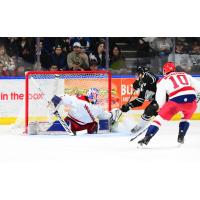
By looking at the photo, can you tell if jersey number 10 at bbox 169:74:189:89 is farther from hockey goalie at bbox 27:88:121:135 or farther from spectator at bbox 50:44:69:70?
spectator at bbox 50:44:69:70

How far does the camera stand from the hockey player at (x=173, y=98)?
18.4 ft

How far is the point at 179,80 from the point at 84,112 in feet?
4.97

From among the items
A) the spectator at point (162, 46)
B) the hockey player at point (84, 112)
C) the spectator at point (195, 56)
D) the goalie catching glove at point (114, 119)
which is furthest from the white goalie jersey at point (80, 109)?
the spectator at point (195, 56)

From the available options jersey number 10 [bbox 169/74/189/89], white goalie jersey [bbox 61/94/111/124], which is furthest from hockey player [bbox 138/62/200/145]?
white goalie jersey [bbox 61/94/111/124]

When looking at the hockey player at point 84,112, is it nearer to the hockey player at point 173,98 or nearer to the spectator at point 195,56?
the hockey player at point 173,98

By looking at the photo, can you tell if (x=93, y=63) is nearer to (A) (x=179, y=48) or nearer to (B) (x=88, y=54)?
(B) (x=88, y=54)

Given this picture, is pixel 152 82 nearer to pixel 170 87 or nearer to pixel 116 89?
pixel 170 87

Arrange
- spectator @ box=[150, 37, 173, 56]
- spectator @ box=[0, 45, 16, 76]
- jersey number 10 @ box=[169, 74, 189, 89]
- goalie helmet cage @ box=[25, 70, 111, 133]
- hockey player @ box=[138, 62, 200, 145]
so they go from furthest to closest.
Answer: spectator @ box=[150, 37, 173, 56] < spectator @ box=[0, 45, 16, 76] < goalie helmet cage @ box=[25, 70, 111, 133] < jersey number 10 @ box=[169, 74, 189, 89] < hockey player @ box=[138, 62, 200, 145]

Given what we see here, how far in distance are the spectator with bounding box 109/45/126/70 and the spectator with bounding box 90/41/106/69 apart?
108mm

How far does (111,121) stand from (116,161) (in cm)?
231

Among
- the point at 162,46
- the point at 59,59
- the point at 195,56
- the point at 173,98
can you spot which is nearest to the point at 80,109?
the point at 173,98

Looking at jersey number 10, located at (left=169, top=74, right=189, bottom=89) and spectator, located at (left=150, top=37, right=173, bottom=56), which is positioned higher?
spectator, located at (left=150, top=37, right=173, bottom=56)

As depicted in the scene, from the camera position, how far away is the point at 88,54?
30.1 feet

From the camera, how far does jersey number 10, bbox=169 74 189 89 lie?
5.71m
